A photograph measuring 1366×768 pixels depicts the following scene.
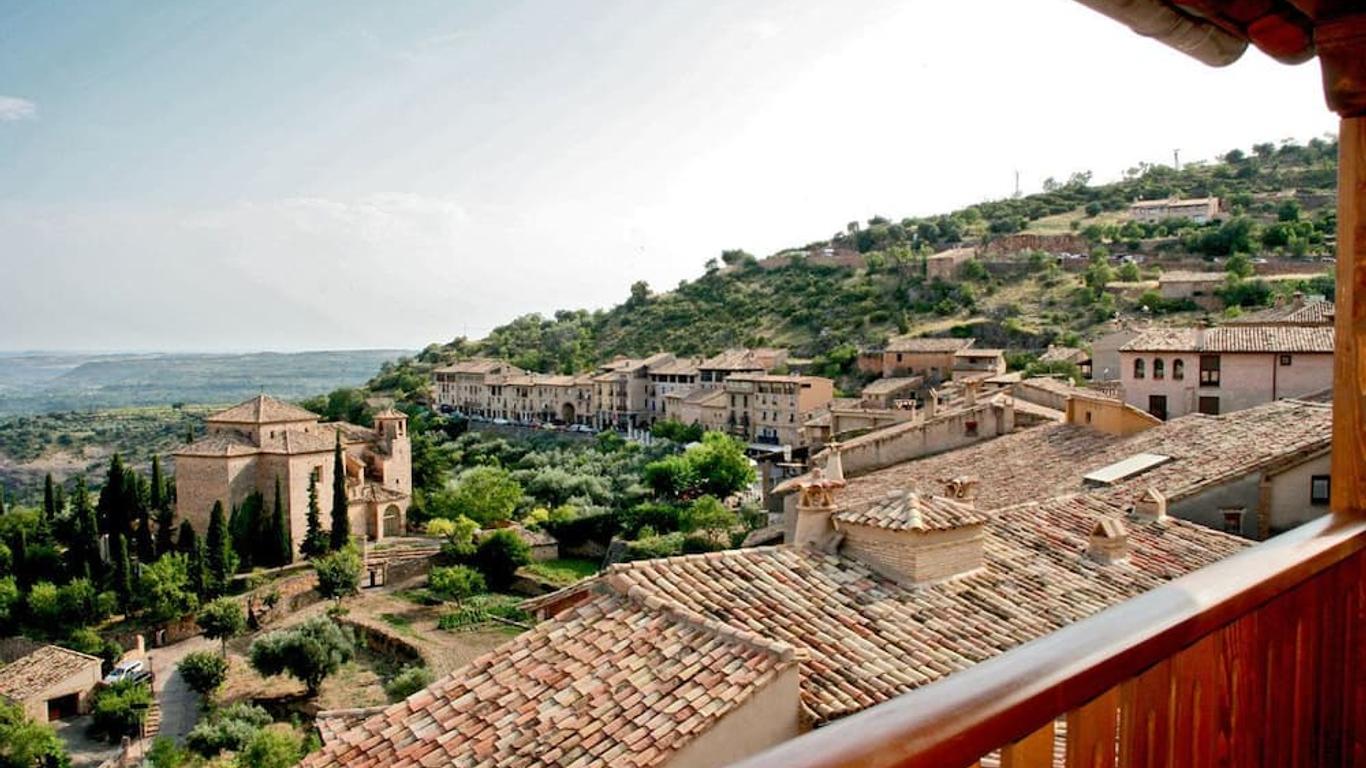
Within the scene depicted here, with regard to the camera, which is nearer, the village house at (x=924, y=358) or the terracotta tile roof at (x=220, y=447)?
the terracotta tile roof at (x=220, y=447)

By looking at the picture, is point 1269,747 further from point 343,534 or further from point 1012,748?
point 343,534

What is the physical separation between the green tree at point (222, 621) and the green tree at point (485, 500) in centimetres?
922

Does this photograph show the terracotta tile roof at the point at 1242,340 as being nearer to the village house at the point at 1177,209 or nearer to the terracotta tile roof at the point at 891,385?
the terracotta tile roof at the point at 891,385

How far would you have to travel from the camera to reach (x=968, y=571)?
7.24 metres

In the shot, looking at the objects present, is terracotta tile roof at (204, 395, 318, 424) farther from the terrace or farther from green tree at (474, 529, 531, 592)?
the terrace

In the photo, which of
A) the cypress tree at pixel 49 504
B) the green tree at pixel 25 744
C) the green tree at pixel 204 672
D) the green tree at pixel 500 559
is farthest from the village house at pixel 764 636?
the cypress tree at pixel 49 504

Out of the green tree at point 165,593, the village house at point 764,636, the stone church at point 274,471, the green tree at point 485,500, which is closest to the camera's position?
the village house at point 764,636

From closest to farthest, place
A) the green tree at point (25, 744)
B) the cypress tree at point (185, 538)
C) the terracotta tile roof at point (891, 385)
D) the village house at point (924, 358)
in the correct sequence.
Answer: the green tree at point (25, 744) < the cypress tree at point (185, 538) < the terracotta tile roof at point (891, 385) < the village house at point (924, 358)

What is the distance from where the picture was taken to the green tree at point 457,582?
24531mm

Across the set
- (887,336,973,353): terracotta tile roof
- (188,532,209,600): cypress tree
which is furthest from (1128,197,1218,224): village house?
(188,532,209,600): cypress tree

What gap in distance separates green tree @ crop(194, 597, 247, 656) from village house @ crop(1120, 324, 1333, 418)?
20269 millimetres

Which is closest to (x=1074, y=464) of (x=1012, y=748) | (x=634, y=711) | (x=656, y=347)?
(x=634, y=711)

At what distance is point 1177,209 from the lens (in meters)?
59.7

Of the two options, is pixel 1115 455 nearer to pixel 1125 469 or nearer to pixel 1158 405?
pixel 1125 469
